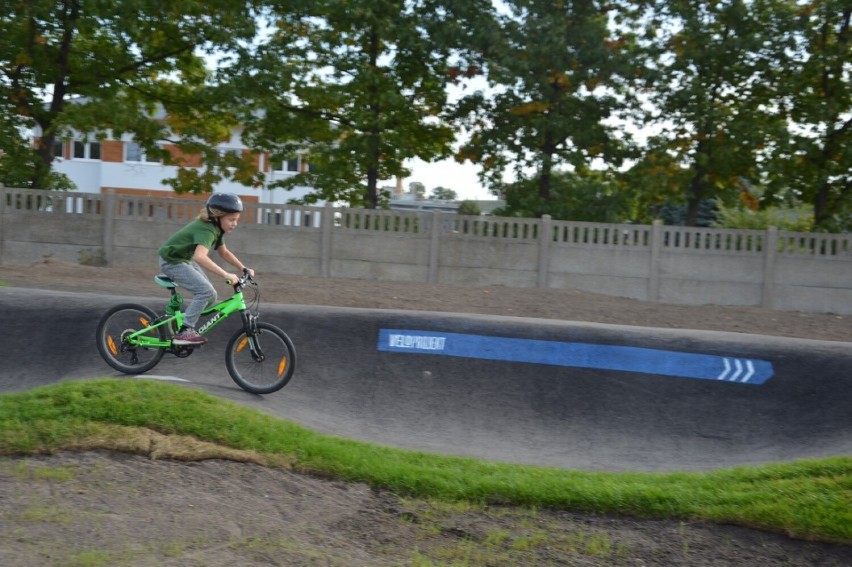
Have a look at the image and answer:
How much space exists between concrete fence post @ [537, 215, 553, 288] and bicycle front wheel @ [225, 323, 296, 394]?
28.6 feet

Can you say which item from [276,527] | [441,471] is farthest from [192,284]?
[276,527]

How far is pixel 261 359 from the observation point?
298 inches

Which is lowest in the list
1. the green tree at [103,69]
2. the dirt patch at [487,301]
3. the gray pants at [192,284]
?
the dirt patch at [487,301]

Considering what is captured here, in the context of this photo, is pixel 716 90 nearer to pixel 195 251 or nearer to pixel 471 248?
pixel 471 248

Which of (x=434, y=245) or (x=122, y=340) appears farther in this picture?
(x=434, y=245)

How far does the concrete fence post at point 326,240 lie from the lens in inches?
619

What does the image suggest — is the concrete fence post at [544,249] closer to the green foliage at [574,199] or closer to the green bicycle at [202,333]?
the green foliage at [574,199]

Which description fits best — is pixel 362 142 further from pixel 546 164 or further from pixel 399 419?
pixel 399 419

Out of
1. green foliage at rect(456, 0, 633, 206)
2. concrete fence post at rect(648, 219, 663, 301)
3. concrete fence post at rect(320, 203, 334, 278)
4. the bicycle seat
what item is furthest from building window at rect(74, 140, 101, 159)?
the bicycle seat

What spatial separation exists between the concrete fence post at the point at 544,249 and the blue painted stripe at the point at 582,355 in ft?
23.8

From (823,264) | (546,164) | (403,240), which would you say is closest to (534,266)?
(403,240)

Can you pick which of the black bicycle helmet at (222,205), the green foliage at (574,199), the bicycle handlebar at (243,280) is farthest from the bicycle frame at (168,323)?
the green foliage at (574,199)

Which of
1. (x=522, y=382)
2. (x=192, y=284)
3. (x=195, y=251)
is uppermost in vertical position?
(x=195, y=251)

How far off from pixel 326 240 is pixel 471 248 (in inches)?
107
